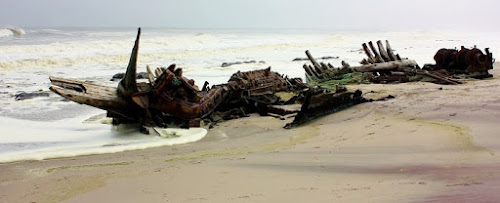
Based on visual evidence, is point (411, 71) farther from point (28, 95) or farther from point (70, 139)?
point (28, 95)

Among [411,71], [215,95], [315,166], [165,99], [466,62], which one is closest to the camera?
[315,166]

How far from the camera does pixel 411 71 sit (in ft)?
34.3

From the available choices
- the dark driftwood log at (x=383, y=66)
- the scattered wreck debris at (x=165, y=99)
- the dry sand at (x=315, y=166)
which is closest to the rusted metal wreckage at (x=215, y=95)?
the scattered wreck debris at (x=165, y=99)

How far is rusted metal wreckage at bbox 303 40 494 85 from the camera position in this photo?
10.0 metres

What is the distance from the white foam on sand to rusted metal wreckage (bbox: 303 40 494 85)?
460 cm

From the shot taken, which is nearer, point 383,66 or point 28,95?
point 28,95

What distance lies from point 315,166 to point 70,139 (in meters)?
3.94

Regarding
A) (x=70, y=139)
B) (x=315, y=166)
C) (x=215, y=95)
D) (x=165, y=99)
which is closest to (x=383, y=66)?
(x=215, y=95)

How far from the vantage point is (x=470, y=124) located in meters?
4.78

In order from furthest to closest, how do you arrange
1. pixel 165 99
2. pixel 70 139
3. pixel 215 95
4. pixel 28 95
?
1. pixel 28 95
2. pixel 215 95
3. pixel 165 99
4. pixel 70 139

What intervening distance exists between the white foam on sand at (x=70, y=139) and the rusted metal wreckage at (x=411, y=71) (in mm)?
4603

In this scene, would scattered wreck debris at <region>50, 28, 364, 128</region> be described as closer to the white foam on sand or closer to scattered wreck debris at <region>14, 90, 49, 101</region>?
the white foam on sand

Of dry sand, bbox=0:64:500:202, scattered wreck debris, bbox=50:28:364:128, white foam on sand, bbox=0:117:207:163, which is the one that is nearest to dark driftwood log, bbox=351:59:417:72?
scattered wreck debris, bbox=50:28:364:128

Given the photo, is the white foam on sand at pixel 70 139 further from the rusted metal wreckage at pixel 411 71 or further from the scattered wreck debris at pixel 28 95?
the rusted metal wreckage at pixel 411 71
